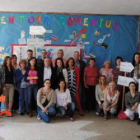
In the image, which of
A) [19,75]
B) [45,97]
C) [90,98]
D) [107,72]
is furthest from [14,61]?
[107,72]

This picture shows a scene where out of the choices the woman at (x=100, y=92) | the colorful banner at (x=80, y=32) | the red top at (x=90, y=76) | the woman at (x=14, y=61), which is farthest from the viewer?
the colorful banner at (x=80, y=32)

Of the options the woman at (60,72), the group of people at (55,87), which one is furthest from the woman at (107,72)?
the woman at (60,72)

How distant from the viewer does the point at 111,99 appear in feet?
16.0

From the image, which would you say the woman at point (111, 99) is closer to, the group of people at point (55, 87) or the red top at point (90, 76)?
the group of people at point (55, 87)

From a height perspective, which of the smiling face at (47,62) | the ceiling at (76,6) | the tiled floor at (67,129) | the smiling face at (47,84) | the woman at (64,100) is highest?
the ceiling at (76,6)

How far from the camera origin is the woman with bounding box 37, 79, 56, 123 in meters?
4.46

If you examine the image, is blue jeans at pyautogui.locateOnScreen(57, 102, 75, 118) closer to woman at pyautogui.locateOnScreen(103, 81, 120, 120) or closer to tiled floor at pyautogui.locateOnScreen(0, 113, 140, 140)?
tiled floor at pyautogui.locateOnScreen(0, 113, 140, 140)

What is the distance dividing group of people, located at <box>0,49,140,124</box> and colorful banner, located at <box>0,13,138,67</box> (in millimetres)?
529

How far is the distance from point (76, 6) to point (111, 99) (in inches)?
83.6

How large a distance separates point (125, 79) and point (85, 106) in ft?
3.85

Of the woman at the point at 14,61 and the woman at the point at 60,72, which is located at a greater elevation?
the woman at the point at 14,61

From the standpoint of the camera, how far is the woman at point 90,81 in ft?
17.1

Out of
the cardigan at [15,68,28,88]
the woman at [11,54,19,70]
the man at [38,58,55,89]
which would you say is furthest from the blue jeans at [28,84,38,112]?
the woman at [11,54,19,70]

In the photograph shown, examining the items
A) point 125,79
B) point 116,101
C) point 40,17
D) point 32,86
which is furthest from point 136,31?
point 32,86
